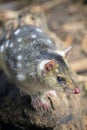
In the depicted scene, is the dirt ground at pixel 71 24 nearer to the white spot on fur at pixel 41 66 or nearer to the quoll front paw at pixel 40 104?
the quoll front paw at pixel 40 104

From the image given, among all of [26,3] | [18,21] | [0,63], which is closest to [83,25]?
[26,3]

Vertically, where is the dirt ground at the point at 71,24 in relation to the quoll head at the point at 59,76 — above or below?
below

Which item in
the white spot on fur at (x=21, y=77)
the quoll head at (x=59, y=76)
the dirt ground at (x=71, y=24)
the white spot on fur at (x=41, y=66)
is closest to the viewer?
the quoll head at (x=59, y=76)

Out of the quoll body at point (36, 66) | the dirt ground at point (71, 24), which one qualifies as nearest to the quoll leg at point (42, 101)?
the quoll body at point (36, 66)

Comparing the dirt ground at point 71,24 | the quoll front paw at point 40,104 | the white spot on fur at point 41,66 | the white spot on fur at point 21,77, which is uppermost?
the white spot on fur at point 41,66

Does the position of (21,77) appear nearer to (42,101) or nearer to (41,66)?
(41,66)

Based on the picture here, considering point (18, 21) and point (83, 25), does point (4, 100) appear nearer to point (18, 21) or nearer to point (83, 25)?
point (18, 21)

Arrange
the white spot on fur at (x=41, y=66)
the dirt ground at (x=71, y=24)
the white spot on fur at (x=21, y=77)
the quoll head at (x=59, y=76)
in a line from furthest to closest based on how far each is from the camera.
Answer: the dirt ground at (x=71, y=24) → the white spot on fur at (x=21, y=77) → the white spot on fur at (x=41, y=66) → the quoll head at (x=59, y=76)

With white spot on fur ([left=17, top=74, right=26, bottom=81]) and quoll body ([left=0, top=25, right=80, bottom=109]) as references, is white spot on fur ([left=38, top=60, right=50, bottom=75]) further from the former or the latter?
white spot on fur ([left=17, top=74, right=26, bottom=81])
